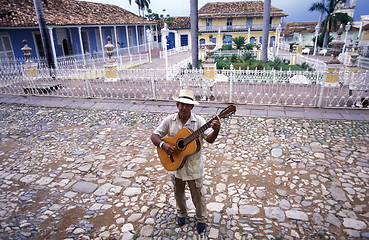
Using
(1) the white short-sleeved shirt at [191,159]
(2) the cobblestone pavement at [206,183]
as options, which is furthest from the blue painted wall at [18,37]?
(1) the white short-sleeved shirt at [191,159]

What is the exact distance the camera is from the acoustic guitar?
7.97ft

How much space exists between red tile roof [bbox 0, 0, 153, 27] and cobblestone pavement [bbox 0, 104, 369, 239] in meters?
11.2

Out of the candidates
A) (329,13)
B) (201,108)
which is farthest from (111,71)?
(329,13)

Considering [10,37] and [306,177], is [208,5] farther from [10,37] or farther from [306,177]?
[306,177]

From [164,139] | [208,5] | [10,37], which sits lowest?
[164,139]

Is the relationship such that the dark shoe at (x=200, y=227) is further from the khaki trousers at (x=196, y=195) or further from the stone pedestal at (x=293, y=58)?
the stone pedestal at (x=293, y=58)

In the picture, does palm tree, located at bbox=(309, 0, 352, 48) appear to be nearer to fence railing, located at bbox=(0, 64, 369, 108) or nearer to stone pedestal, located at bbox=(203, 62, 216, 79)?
fence railing, located at bbox=(0, 64, 369, 108)

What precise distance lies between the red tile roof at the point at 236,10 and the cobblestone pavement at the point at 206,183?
3365cm

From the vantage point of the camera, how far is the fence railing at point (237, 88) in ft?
25.0

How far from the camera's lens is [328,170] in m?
4.08

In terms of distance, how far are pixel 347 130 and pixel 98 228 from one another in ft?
17.8

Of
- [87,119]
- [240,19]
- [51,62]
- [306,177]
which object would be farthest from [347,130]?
[240,19]

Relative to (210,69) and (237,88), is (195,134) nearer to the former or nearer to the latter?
(210,69)

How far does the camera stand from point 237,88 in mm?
9758
